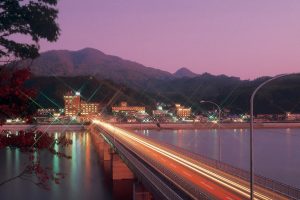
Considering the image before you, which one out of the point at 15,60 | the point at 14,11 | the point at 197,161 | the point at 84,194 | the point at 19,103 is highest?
the point at 14,11

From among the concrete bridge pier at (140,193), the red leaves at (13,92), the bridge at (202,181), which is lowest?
the concrete bridge pier at (140,193)

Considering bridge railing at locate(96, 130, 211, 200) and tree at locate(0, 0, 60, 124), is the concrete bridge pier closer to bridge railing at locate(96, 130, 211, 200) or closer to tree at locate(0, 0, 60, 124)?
bridge railing at locate(96, 130, 211, 200)

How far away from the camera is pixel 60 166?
215 feet

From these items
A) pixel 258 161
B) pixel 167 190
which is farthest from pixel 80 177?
pixel 167 190

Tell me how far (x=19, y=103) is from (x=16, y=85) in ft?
2.31

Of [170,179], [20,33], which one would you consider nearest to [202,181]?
[170,179]

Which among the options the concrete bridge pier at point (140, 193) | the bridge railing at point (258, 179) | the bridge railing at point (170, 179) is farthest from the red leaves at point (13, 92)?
the concrete bridge pier at point (140, 193)

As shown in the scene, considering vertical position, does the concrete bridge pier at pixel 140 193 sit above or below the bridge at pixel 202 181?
below

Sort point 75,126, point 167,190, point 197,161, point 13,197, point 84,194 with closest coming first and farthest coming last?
point 167,190, point 197,161, point 13,197, point 84,194, point 75,126

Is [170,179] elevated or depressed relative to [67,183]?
elevated

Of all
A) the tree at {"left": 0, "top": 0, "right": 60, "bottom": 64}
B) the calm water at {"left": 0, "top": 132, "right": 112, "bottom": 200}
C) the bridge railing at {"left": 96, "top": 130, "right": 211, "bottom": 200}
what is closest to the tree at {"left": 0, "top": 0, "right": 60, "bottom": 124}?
the tree at {"left": 0, "top": 0, "right": 60, "bottom": 64}

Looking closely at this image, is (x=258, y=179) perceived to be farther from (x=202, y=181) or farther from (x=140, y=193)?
(x=140, y=193)

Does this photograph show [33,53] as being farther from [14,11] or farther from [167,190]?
[167,190]

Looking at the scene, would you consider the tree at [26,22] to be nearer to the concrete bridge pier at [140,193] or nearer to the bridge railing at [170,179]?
the bridge railing at [170,179]
